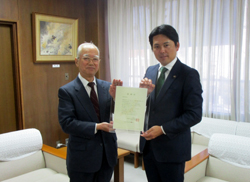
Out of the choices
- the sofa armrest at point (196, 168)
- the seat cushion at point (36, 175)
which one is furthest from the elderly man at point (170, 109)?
the seat cushion at point (36, 175)

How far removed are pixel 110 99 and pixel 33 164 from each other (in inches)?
58.2

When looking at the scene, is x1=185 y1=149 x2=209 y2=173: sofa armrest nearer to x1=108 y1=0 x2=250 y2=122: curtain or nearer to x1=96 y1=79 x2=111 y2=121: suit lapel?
x1=96 y1=79 x2=111 y2=121: suit lapel

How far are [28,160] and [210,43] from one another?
9.43ft

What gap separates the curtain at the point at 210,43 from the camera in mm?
3258

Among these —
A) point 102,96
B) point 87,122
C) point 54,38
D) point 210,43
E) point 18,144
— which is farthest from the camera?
point 54,38

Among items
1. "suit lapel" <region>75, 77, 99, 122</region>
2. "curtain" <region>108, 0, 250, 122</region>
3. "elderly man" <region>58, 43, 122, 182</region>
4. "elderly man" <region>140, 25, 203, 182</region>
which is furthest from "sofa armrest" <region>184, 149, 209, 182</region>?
"curtain" <region>108, 0, 250, 122</region>

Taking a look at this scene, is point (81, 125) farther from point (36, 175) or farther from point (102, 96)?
point (36, 175)

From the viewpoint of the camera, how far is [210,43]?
350 centimetres

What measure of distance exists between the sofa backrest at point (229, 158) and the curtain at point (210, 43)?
1184 millimetres

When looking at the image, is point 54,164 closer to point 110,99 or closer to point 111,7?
point 110,99

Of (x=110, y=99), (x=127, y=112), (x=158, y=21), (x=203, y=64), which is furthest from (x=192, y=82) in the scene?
(x=158, y=21)

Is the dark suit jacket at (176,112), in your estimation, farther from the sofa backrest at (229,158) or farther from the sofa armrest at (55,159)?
the sofa armrest at (55,159)

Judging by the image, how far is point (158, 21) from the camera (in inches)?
158

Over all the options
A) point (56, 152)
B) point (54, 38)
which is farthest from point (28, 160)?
point (54, 38)
